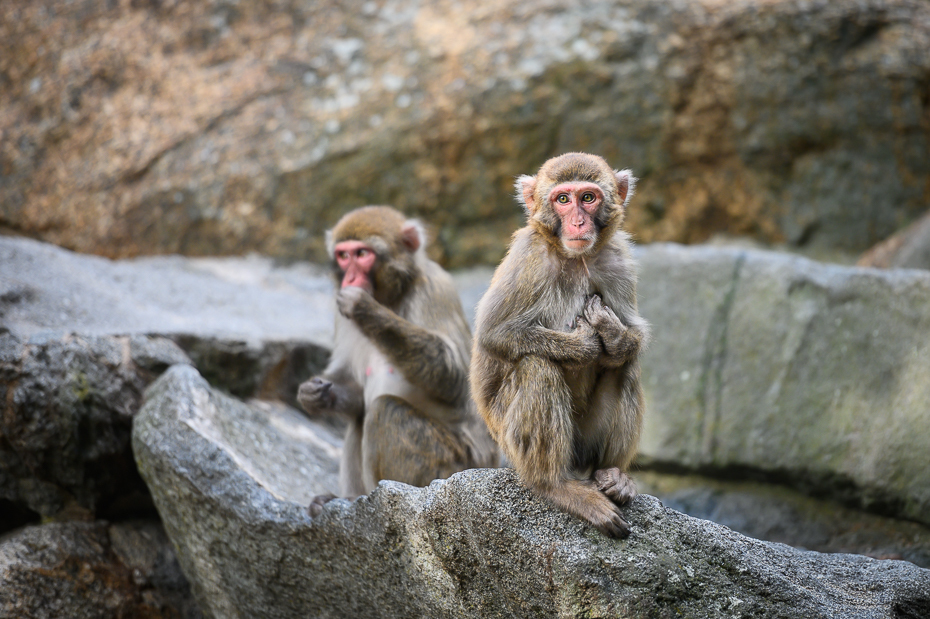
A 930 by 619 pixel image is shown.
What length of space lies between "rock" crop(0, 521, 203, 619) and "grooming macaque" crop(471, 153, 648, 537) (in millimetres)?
2548

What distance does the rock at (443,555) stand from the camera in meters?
2.95

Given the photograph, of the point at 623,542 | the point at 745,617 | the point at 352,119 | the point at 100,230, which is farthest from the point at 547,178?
the point at 100,230

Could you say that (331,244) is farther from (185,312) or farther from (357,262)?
(185,312)

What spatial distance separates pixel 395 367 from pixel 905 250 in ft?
14.8

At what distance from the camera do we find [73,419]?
474 centimetres

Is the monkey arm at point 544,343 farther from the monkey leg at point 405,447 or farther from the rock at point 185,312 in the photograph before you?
the rock at point 185,312

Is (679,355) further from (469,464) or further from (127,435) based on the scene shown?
(127,435)

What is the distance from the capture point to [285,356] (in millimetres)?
5957

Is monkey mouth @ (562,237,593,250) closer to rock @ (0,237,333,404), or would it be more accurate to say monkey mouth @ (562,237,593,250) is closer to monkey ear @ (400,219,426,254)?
monkey ear @ (400,219,426,254)

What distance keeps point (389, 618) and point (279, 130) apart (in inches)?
209

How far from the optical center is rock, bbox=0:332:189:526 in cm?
468

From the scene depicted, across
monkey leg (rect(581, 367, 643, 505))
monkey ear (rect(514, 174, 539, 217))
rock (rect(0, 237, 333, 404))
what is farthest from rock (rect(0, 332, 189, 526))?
monkey leg (rect(581, 367, 643, 505))

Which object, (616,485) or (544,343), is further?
(544,343)

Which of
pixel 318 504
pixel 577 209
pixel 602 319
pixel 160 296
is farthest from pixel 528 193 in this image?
pixel 160 296
